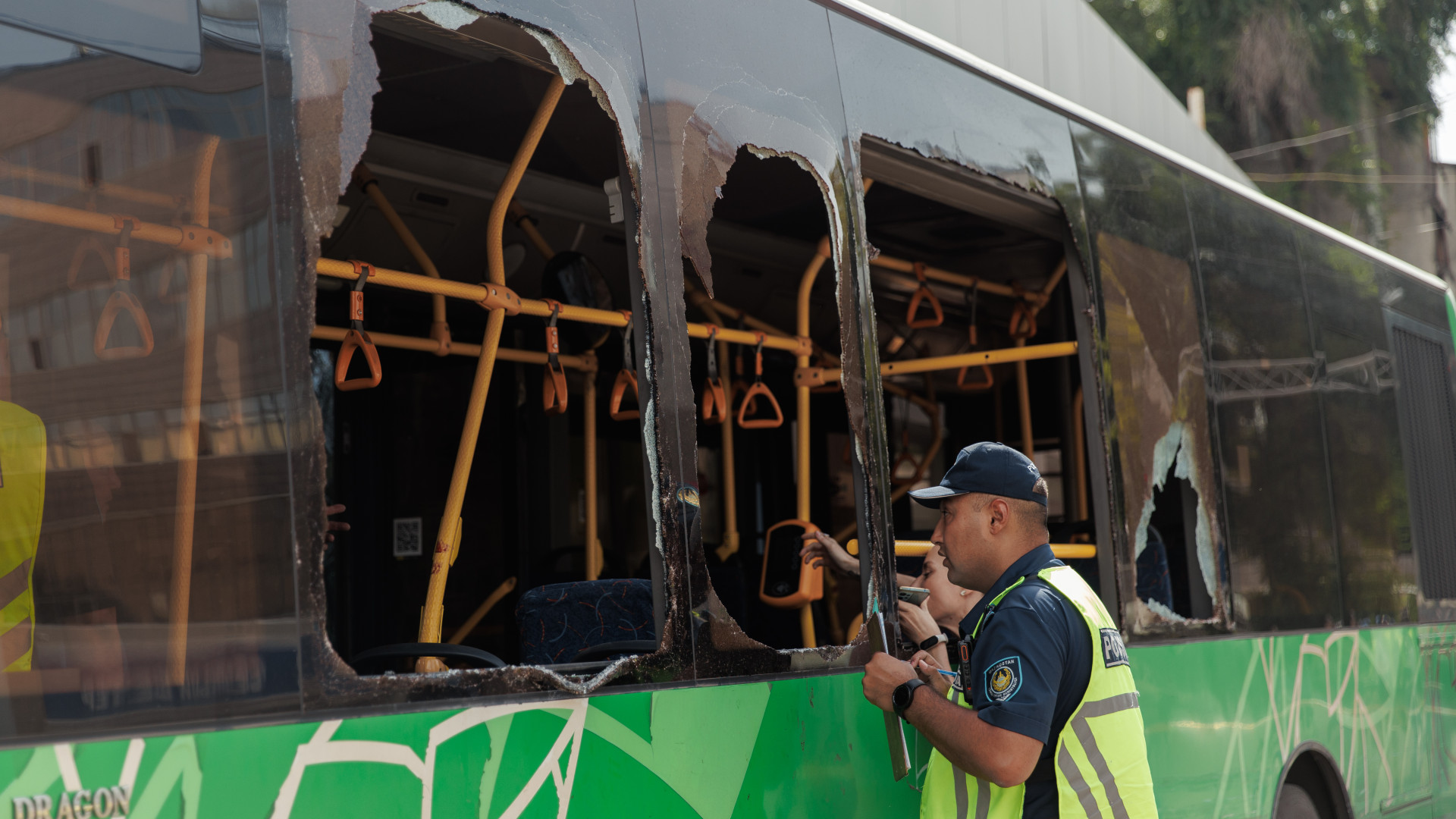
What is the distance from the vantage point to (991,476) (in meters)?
2.45

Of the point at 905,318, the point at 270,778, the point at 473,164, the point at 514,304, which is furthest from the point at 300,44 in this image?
the point at 905,318

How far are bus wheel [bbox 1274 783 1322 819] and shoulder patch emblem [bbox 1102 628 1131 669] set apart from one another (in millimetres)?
2117

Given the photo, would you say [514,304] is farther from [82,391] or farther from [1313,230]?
[1313,230]

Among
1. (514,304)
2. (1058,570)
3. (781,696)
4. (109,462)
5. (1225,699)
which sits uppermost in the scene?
(514,304)

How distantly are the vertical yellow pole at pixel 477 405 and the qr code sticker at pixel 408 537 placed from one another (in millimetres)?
2196

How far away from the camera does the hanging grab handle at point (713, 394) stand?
12.7 feet

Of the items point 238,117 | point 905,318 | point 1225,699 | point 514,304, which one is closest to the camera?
point 238,117

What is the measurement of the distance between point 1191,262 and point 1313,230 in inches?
Answer: 44.9

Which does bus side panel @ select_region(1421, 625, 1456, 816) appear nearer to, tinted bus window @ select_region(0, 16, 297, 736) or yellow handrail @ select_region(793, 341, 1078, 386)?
yellow handrail @ select_region(793, 341, 1078, 386)

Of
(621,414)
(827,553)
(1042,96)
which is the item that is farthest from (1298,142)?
(827,553)

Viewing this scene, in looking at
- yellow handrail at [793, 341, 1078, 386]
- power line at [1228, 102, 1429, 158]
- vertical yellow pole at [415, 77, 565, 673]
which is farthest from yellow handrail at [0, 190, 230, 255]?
power line at [1228, 102, 1429, 158]

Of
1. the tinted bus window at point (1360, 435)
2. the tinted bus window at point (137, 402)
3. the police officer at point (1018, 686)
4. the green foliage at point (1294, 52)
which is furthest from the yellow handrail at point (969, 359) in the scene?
the green foliage at point (1294, 52)

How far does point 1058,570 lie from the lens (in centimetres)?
243

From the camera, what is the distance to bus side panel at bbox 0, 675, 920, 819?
4.93 feet
